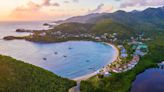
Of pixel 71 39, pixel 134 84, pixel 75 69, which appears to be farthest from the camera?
pixel 71 39

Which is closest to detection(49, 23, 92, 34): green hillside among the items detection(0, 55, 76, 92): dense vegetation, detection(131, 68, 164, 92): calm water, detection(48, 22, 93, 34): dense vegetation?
detection(48, 22, 93, 34): dense vegetation

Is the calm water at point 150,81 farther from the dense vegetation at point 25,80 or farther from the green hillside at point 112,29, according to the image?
the green hillside at point 112,29

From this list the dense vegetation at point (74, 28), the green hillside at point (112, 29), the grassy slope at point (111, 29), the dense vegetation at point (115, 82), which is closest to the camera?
the dense vegetation at point (115, 82)

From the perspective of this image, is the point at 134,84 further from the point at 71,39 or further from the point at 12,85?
the point at 71,39

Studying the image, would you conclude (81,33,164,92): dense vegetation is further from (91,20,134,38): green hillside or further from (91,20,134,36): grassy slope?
(91,20,134,36): grassy slope

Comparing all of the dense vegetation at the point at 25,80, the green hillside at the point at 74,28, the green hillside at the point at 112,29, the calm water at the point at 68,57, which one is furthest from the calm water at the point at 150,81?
the green hillside at the point at 74,28

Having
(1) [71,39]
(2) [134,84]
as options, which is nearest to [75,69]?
(2) [134,84]
